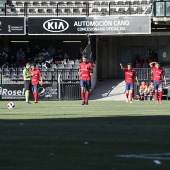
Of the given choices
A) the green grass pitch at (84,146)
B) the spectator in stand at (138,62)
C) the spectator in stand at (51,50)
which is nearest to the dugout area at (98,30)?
the spectator in stand at (138,62)

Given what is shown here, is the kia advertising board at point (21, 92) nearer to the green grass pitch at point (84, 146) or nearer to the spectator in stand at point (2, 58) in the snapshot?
the spectator in stand at point (2, 58)

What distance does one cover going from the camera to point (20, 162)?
7.46 m

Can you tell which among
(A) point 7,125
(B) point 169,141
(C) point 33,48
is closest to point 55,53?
(C) point 33,48

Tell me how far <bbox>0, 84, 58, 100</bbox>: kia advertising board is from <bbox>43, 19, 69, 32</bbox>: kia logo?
223 inches

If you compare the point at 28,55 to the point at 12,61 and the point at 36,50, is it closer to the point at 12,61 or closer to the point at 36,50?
the point at 36,50

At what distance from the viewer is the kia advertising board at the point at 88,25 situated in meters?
40.3

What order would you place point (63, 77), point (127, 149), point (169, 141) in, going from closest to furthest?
point (127, 149) < point (169, 141) < point (63, 77)

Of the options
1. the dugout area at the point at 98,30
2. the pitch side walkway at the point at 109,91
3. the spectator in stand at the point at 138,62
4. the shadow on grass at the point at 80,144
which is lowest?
the pitch side walkway at the point at 109,91

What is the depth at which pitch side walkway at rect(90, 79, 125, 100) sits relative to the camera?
3881 centimetres

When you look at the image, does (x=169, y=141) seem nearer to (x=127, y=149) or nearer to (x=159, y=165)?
(x=127, y=149)

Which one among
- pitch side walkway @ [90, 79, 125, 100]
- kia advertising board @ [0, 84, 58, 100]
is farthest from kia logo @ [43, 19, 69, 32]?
kia advertising board @ [0, 84, 58, 100]

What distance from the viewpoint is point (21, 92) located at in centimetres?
3647

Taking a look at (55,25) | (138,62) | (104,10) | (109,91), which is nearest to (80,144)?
(109,91)

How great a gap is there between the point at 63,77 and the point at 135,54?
10.2 meters
